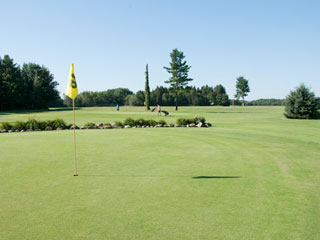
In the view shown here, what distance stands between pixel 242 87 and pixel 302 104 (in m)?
93.3

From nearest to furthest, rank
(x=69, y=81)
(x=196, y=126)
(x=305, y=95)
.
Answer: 1. (x=69, y=81)
2. (x=196, y=126)
3. (x=305, y=95)

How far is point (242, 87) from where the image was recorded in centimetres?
12425

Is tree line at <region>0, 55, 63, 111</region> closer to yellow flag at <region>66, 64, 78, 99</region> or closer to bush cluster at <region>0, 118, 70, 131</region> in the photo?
bush cluster at <region>0, 118, 70, 131</region>

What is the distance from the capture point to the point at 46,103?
8094 centimetres

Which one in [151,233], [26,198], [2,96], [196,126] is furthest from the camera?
[2,96]

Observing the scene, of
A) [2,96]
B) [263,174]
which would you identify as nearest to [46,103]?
[2,96]

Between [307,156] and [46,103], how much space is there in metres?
81.8

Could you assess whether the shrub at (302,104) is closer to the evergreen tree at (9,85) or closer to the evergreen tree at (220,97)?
the evergreen tree at (9,85)

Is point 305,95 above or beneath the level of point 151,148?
above

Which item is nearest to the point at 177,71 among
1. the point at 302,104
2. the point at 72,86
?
the point at 302,104

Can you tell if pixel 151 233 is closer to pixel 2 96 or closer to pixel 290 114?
pixel 290 114

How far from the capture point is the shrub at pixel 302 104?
33.9 metres

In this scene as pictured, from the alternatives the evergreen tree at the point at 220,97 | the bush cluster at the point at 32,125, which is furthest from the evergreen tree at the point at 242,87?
the bush cluster at the point at 32,125

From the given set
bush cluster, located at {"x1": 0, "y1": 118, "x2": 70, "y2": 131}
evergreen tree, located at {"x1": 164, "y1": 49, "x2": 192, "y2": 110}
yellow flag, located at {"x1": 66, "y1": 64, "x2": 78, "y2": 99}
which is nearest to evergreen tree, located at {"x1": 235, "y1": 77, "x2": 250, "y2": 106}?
evergreen tree, located at {"x1": 164, "y1": 49, "x2": 192, "y2": 110}
